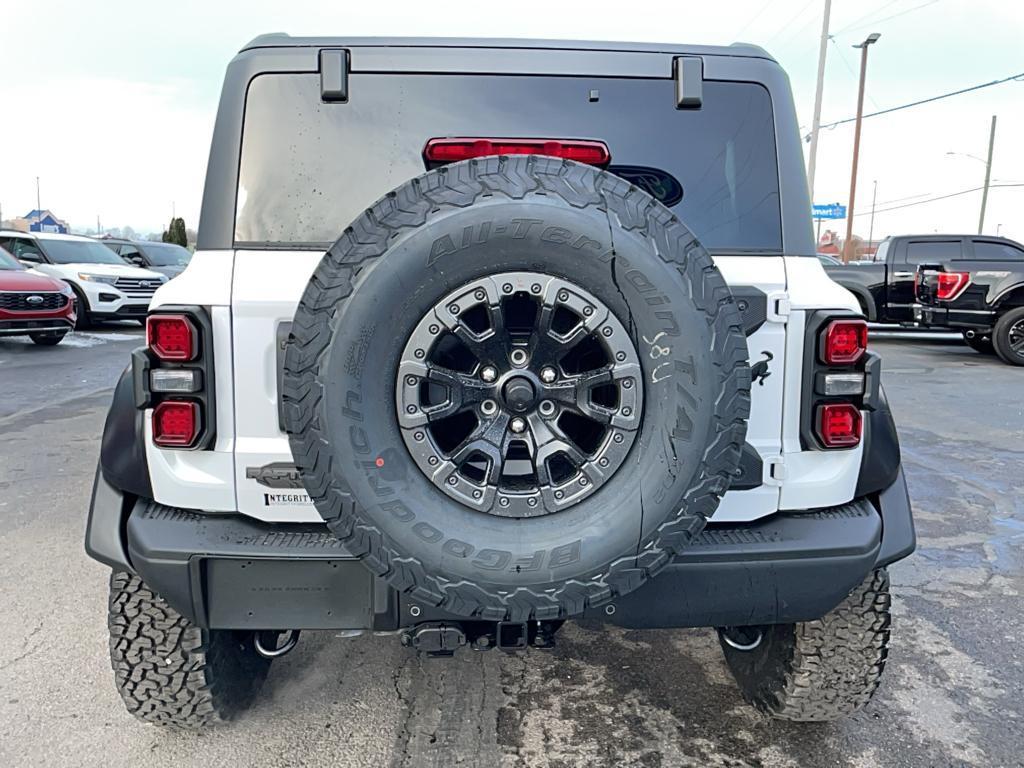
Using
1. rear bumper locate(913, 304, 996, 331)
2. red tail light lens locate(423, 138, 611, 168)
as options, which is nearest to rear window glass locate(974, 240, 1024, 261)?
rear bumper locate(913, 304, 996, 331)

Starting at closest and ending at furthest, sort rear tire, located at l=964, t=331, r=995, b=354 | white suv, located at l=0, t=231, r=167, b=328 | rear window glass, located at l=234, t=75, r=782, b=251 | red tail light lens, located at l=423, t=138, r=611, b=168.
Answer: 1. red tail light lens, located at l=423, t=138, r=611, b=168
2. rear window glass, located at l=234, t=75, r=782, b=251
3. rear tire, located at l=964, t=331, r=995, b=354
4. white suv, located at l=0, t=231, r=167, b=328

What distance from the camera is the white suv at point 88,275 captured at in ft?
45.5

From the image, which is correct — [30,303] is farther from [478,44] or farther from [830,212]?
[830,212]

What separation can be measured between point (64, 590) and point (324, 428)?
260cm

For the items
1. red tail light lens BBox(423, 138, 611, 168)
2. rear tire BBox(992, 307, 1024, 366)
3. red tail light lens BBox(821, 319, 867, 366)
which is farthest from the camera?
rear tire BBox(992, 307, 1024, 366)

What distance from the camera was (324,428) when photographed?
6.04ft

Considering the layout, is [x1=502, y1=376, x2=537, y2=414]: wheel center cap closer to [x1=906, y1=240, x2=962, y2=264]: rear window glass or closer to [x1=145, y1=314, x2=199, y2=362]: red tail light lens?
[x1=145, y1=314, x2=199, y2=362]: red tail light lens

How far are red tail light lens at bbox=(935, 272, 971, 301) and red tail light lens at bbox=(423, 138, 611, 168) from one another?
465 inches

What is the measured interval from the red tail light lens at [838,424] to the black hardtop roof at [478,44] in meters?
1.06

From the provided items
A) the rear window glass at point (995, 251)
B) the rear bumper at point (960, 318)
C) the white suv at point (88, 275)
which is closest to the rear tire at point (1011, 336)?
the rear bumper at point (960, 318)

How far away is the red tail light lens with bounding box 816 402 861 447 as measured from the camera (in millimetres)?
2234

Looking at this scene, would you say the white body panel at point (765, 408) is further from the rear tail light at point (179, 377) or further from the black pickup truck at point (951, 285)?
the black pickup truck at point (951, 285)

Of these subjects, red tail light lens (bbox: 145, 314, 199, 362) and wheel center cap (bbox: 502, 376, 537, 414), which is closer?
wheel center cap (bbox: 502, 376, 537, 414)

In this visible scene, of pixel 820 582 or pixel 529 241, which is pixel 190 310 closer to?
pixel 529 241
